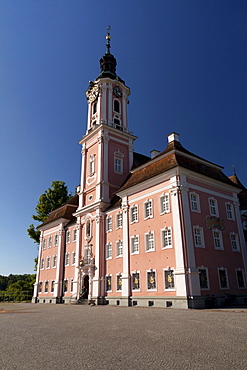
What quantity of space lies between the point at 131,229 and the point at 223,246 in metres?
8.37

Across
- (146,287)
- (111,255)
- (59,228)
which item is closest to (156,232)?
(146,287)

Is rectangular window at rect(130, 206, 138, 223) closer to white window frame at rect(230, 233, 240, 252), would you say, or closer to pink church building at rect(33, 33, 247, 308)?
pink church building at rect(33, 33, 247, 308)

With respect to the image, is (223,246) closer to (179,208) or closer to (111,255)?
(179,208)

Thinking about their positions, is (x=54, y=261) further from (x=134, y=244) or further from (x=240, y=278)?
(x=240, y=278)

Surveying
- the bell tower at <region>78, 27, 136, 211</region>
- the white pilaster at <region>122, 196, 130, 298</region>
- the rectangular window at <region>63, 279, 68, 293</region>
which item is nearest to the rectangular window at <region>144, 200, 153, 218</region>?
the white pilaster at <region>122, 196, 130, 298</region>

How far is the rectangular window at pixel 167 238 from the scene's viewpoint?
2309 centimetres

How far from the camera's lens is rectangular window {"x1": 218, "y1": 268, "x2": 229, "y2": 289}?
22.8 m

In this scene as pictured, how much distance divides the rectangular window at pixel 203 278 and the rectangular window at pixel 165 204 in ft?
17.6

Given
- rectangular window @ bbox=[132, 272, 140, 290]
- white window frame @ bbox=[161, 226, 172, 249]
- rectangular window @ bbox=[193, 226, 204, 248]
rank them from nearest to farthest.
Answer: rectangular window @ bbox=[193, 226, 204, 248]
white window frame @ bbox=[161, 226, 172, 249]
rectangular window @ bbox=[132, 272, 140, 290]

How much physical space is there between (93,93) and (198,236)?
2657 centimetres

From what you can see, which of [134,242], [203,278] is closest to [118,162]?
[134,242]

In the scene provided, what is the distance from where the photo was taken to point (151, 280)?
23672mm

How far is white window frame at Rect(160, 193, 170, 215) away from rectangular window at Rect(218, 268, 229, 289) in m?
6.48

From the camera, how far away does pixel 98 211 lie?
106 ft
